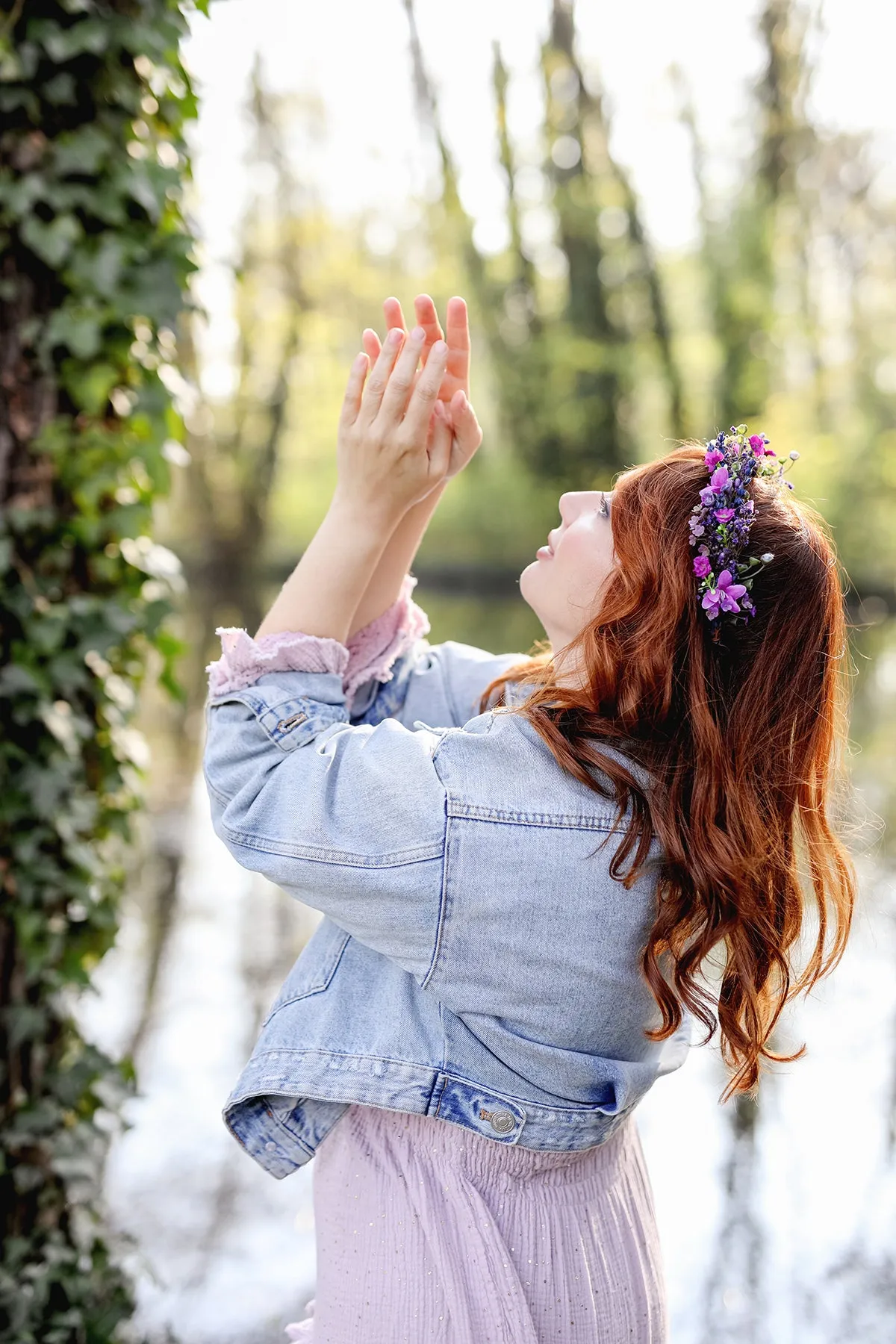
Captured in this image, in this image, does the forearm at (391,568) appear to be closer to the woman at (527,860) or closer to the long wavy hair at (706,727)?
the woman at (527,860)

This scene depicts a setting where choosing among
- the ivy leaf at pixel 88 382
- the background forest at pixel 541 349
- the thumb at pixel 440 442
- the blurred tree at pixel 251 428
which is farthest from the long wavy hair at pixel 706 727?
the blurred tree at pixel 251 428

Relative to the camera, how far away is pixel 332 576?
1.31 meters

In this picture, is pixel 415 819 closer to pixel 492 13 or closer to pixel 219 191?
pixel 219 191

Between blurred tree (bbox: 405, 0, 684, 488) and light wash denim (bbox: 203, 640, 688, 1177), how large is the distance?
1615cm

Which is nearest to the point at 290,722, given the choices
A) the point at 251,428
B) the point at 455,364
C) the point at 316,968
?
the point at 316,968

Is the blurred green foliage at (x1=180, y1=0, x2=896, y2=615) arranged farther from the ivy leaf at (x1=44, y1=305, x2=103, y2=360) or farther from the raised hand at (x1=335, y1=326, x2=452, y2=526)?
the raised hand at (x1=335, y1=326, x2=452, y2=526)

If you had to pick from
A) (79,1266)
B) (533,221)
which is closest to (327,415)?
(533,221)

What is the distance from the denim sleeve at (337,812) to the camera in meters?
1.14

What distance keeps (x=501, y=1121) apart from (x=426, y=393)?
0.80 meters

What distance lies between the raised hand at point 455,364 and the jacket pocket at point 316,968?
1.88 feet

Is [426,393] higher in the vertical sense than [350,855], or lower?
higher

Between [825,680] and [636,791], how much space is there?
0.26 m

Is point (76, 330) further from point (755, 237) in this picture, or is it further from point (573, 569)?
point (755, 237)

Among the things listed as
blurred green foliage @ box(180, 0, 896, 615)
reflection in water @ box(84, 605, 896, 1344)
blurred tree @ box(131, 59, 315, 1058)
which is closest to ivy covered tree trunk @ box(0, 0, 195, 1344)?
reflection in water @ box(84, 605, 896, 1344)
